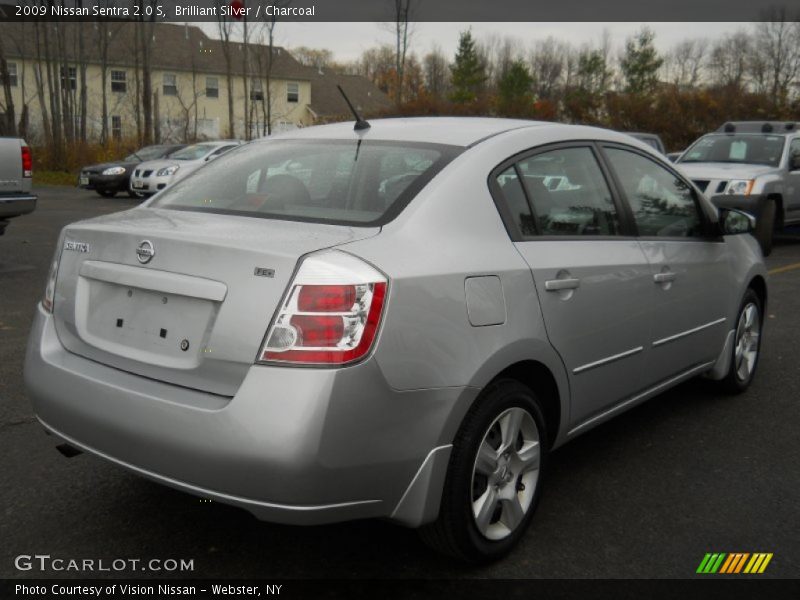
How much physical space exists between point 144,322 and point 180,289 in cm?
22

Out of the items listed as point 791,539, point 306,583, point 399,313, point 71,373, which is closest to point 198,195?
point 71,373

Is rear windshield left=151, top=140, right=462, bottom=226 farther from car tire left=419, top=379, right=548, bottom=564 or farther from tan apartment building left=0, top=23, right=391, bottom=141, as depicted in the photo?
tan apartment building left=0, top=23, right=391, bottom=141

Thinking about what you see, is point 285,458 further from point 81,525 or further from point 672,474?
point 672,474

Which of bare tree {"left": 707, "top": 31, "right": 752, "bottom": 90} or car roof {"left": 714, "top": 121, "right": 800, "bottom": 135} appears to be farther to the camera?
bare tree {"left": 707, "top": 31, "right": 752, "bottom": 90}

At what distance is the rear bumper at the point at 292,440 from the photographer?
2453mm

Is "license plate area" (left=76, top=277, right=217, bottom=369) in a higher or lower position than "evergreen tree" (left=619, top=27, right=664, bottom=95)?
lower

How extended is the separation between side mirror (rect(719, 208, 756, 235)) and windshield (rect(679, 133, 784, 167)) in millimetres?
9230

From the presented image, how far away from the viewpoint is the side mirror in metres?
4.64

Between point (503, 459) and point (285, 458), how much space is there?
960mm

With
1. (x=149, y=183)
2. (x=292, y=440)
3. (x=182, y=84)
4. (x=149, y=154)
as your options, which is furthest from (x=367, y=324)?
(x=182, y=84)

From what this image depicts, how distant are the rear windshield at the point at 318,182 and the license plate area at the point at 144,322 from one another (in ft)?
1.81

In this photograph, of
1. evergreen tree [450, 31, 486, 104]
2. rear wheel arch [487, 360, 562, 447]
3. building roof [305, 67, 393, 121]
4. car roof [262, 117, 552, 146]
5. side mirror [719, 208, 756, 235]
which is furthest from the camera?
evergreen tree [450, 31, 486, 104]

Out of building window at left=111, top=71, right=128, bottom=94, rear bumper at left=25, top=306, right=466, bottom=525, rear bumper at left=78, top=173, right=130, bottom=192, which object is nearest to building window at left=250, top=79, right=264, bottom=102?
building window at left=111, top=71, right=128, bottom=94

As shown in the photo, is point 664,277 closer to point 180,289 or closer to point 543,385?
point 543,385
